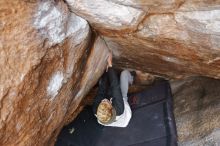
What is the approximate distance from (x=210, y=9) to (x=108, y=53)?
1411 millimetres

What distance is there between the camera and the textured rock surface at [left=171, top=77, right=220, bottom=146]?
10.5ft

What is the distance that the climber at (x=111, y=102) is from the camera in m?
3.38

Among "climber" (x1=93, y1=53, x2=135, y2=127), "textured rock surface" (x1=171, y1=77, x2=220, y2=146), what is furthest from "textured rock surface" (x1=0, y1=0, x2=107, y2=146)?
"textured rock surface" (x1=171, y1=77, x2=220, y2=146)

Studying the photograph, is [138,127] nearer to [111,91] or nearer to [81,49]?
[111,91]

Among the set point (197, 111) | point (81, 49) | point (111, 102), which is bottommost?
point (197, 111)

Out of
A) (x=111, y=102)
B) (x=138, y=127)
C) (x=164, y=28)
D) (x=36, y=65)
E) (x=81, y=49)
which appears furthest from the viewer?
(x=138, y=127)

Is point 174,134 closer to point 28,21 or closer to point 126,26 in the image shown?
point 126,26

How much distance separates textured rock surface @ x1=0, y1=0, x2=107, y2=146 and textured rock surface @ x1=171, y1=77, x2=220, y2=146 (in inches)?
50.2

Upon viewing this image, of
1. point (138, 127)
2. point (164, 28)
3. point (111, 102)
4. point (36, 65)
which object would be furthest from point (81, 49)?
point (138, 127)

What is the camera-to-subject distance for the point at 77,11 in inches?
94.3

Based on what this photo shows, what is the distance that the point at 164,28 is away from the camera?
7.91 feet

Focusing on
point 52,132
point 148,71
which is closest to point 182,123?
point 148,71

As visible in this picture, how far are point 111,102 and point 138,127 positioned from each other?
0.46 meters

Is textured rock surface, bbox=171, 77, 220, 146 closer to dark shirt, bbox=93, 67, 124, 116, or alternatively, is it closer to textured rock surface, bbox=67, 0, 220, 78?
textured rock surface, bbox=67, 0, 220, 78
